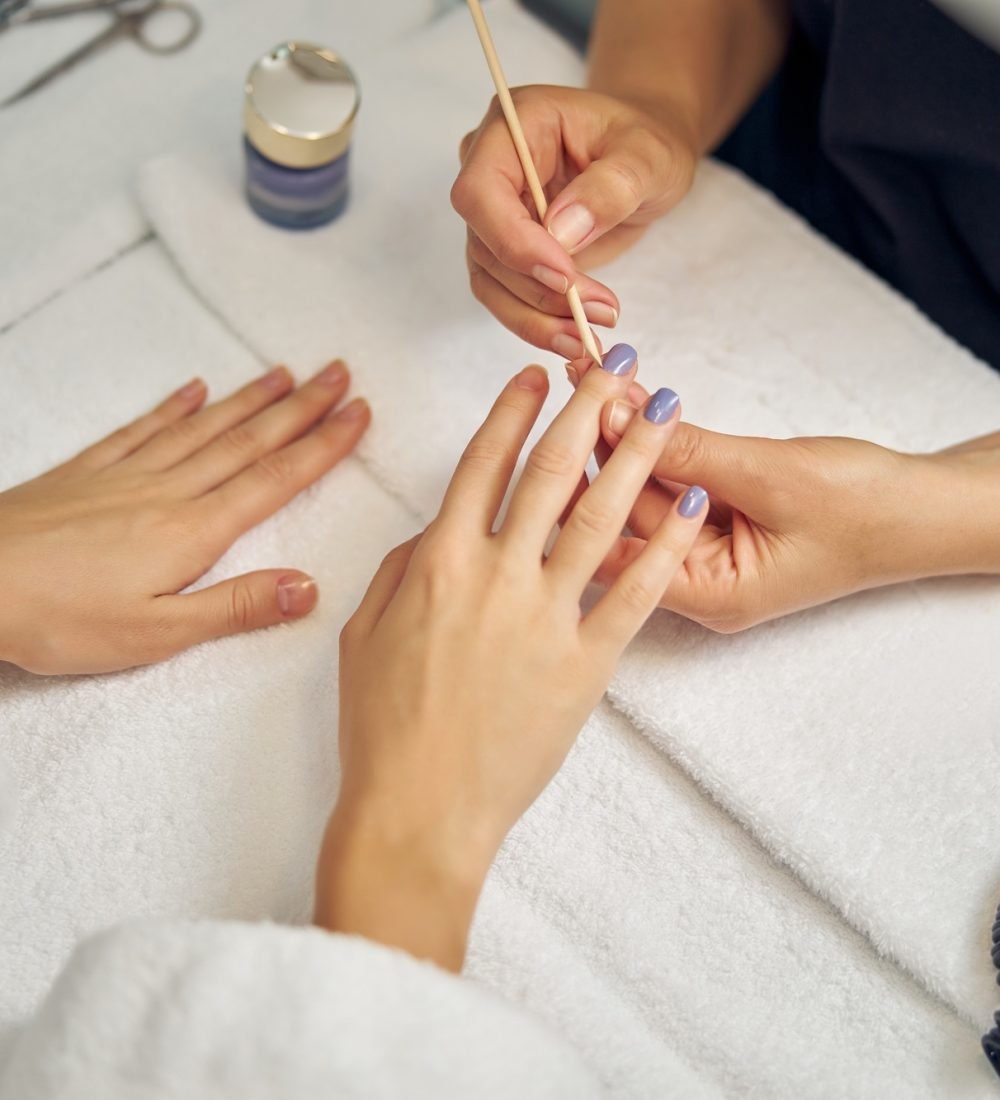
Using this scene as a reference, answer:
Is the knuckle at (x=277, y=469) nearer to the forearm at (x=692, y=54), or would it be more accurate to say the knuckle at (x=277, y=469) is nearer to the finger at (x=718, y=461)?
the finger at (x=718, y=461)

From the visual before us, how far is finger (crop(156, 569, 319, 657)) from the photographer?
730mm

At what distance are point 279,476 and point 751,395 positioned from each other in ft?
1.24

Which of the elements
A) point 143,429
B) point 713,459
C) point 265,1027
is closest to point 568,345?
point 713,459

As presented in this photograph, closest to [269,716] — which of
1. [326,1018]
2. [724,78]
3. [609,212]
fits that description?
[326,1018]

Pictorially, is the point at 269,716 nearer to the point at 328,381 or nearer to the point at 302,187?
the point at 328,381

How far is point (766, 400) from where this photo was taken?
859mm

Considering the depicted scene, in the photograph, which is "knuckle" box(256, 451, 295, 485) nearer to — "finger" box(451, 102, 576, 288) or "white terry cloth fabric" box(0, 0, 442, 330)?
"finger" box(451, 102, 576, 288)

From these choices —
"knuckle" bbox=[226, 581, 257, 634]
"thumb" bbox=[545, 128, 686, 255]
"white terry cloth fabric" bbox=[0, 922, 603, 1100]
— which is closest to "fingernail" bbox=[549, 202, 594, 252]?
"thumb" bbox=[545, 128, 686, 255]

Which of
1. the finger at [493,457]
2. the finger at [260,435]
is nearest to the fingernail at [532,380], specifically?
the finger at [493,457]

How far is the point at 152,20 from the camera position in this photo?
3.70 feet

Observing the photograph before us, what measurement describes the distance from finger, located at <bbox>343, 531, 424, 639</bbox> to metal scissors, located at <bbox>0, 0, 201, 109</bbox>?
0.72 metres

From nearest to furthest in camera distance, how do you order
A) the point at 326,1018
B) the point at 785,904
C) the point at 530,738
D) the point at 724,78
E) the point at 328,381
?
the point at 326,1018 → the point at 530,738 → the point at 785,904 → the point at 328,381 → the point at 724,78

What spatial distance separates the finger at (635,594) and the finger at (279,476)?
0.95ft

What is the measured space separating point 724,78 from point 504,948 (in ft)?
2.46
